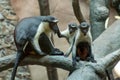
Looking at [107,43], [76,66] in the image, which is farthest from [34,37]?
[107,43]

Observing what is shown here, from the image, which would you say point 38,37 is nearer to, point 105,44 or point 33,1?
point 105,44

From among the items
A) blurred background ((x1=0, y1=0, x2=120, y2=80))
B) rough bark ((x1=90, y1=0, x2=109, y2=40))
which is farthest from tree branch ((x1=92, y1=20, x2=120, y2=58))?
blurred background ((x1=0, y1=0, x2=120, y2=80))

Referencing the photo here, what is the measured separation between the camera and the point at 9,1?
473 cm

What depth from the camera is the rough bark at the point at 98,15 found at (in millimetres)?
3541

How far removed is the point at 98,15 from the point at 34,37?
144 cm

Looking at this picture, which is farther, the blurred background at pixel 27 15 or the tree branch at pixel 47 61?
the blurred background at pixel 27 15

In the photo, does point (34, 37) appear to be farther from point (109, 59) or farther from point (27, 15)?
point (27, 15)

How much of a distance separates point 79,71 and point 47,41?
0.32 meters

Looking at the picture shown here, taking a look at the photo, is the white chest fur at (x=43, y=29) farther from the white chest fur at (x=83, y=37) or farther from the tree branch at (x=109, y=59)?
the tree branch at (x=109, y=59)

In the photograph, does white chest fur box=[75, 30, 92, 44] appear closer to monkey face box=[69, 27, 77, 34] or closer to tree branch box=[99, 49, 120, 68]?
monkey face box=[69, 27, 77, 34]

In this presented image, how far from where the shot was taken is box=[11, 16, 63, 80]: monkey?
2232 mm

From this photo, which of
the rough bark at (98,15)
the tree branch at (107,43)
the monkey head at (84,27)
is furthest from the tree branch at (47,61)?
the rough bark at (98,15)

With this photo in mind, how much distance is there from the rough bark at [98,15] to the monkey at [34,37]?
1.29 metres

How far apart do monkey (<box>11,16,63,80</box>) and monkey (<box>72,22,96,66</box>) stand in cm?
17
